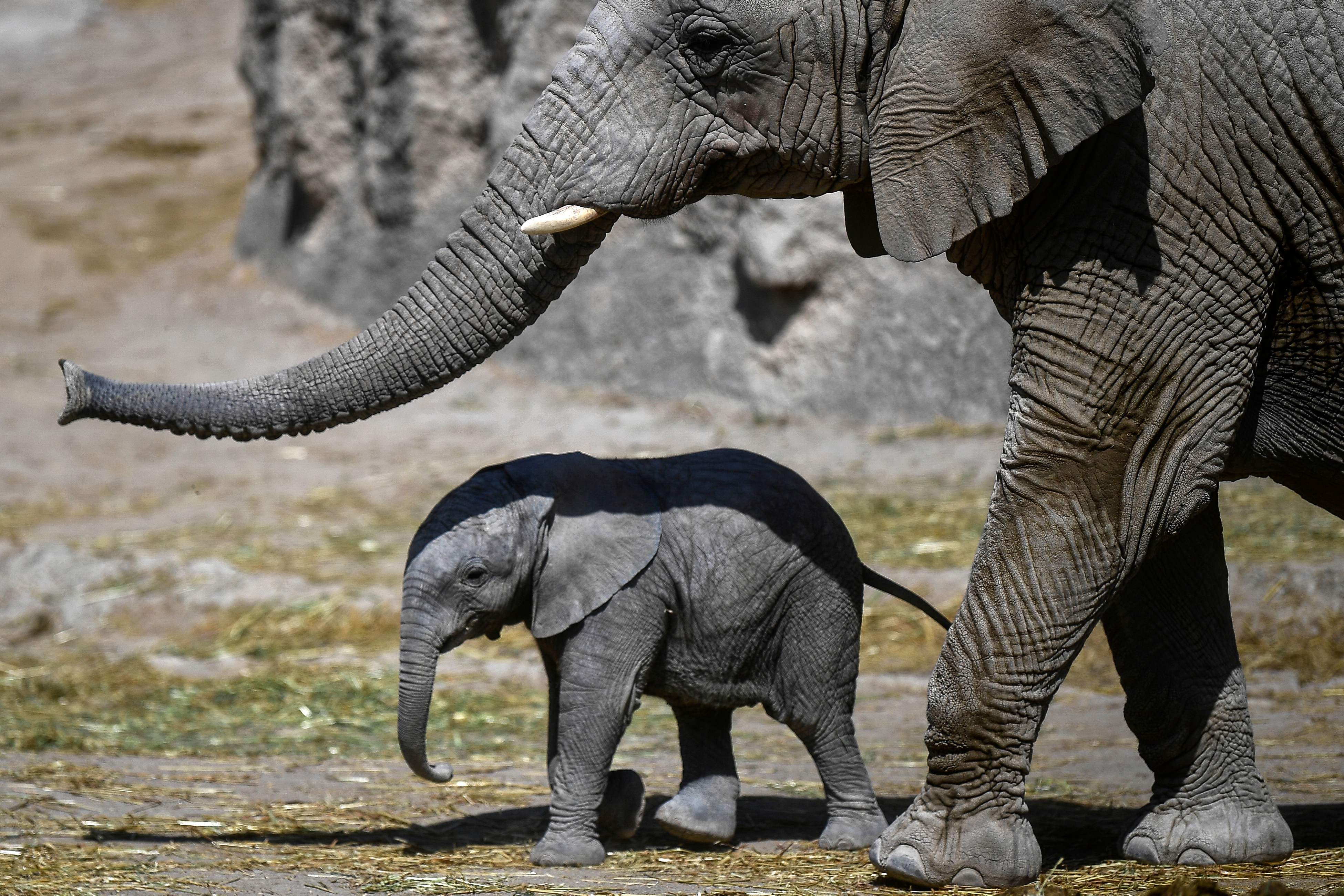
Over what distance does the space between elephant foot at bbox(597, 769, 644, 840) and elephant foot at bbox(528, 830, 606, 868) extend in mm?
243

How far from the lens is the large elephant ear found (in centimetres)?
354

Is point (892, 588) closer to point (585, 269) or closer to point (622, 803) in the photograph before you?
point (622, 803)

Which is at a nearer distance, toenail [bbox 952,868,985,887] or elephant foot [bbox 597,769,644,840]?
toenail [bbox 952,868,985,887]

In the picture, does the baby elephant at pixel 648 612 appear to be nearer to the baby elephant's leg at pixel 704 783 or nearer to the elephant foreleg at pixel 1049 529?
the baby elephant's leg at pixel 704 783

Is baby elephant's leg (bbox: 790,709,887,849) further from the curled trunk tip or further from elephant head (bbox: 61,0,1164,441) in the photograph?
the curled trunk tip

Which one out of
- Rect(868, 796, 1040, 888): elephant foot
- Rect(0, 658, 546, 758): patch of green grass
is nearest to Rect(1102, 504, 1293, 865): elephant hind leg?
Rect(868, 796, 1040, 888): elephant foot

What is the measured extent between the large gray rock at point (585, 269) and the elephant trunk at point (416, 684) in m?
7.30

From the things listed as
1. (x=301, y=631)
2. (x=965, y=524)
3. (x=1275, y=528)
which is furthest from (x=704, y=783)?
→ (x=1275, y=528)

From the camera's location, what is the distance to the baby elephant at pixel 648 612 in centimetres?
432

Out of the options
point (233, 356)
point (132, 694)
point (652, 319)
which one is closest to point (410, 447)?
point (652, 319)

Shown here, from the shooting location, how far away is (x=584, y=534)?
4.45 metres

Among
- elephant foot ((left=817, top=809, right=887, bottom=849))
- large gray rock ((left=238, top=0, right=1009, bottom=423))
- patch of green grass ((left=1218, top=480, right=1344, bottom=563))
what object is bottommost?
elephant foot ((left=817, top=809, right=887, bottom=849))

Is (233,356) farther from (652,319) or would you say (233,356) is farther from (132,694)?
(132,694)

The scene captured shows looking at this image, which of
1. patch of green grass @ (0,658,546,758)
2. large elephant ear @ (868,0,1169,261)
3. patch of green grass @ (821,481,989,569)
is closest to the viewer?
large elephant ear @ (868,0,1169,261)
